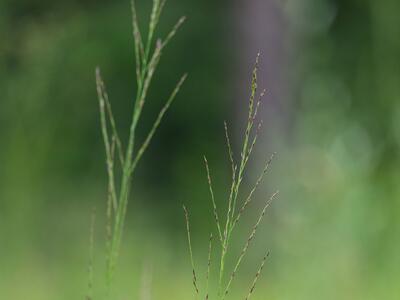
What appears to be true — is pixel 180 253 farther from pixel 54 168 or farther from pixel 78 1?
pixel 78 1

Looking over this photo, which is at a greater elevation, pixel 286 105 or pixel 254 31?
pixel 254 31

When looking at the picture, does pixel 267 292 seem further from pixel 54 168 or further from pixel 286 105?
pixel 54 168

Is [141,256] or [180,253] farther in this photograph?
[180,253]

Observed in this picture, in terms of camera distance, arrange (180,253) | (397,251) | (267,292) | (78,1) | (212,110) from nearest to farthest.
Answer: (397,251), (267,292), (180,253), (78,1), (212,110)

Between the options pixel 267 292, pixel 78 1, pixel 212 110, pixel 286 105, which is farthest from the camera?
pixel 212 110

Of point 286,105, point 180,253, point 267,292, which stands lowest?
point 267,292

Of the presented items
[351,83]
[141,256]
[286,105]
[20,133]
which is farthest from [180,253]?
[351,83]
